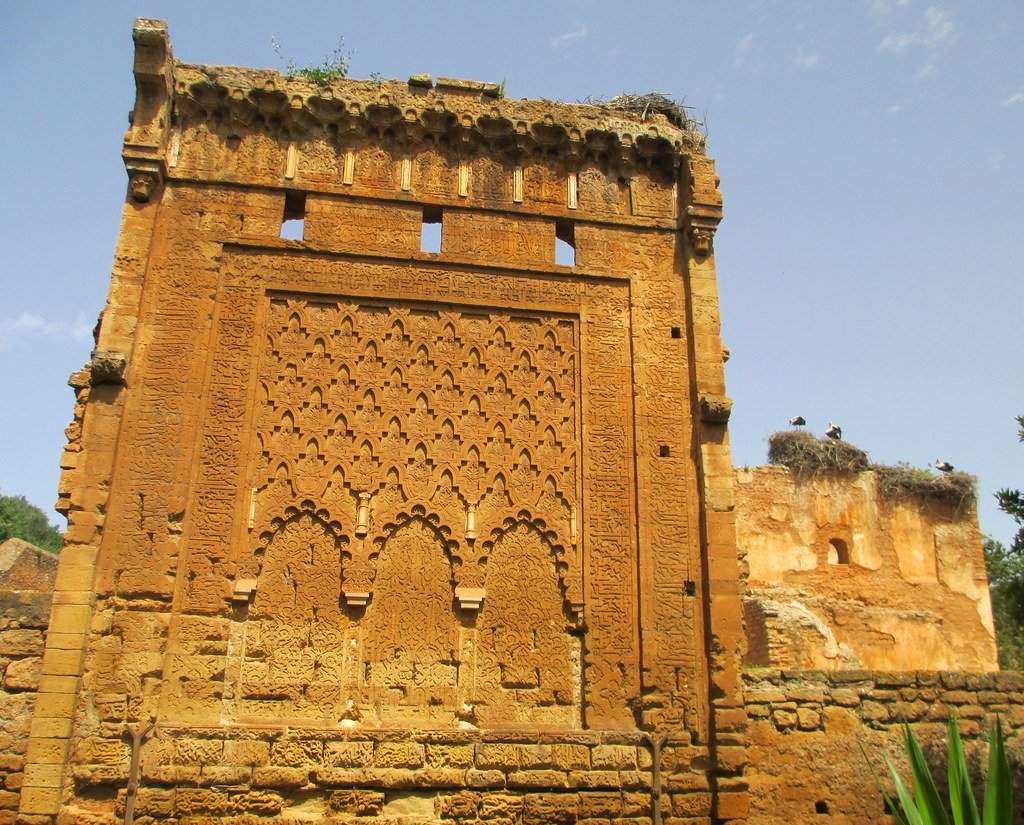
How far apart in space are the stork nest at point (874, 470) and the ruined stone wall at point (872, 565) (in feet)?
0.49

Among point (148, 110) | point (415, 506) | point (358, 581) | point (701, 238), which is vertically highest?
point (148, 110)

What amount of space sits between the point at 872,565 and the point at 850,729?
9442 mm

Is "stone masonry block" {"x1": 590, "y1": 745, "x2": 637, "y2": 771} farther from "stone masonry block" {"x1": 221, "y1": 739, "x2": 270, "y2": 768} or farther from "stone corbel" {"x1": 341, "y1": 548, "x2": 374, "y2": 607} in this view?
"stone masonry block" {"x1": 221, "y1": 739, "x2": 270, "y2": 768}

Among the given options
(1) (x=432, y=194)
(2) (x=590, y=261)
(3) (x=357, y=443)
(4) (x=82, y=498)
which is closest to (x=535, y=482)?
(3) (x=357, y=443)

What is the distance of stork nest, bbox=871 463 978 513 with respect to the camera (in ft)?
55.7

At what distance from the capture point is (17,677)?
22.8ft

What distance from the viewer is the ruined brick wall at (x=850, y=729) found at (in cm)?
746

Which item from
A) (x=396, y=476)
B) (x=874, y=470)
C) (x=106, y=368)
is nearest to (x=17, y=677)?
(x=106, y=368)

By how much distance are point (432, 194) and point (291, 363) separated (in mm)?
2204

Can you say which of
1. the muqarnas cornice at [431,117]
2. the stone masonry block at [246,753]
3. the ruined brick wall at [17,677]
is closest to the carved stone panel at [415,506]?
the stone masonry block at [246,753]

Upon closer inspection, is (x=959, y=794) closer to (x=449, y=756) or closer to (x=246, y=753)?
(x=449, y=756)

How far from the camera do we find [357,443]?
25.7 ft

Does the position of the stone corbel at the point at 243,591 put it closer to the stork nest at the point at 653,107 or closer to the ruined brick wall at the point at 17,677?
the ruined brick wall at the point at 17,677

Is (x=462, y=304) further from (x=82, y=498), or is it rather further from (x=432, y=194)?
(x=82, y=498)
